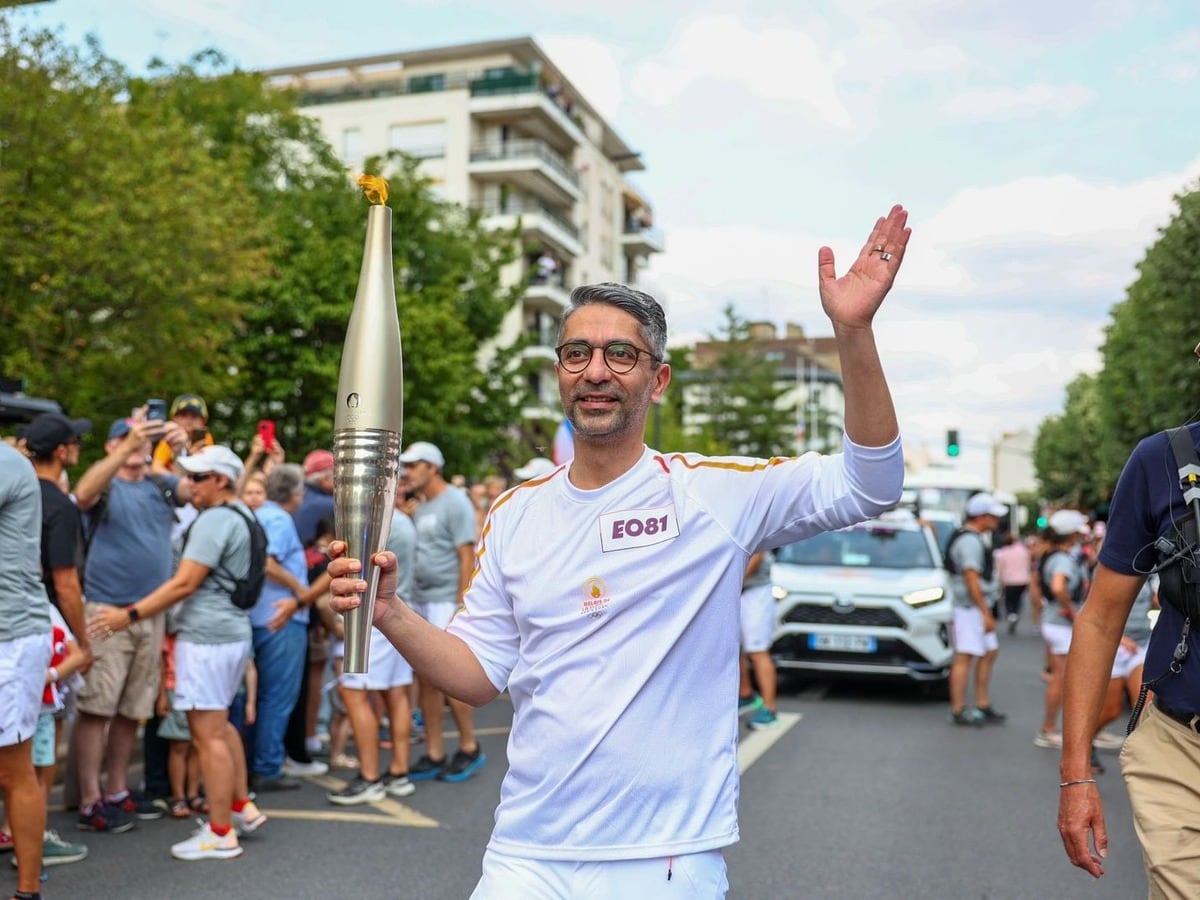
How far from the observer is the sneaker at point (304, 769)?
892 cm

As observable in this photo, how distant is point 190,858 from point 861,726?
6500 millimetres

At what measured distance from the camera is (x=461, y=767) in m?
8.75

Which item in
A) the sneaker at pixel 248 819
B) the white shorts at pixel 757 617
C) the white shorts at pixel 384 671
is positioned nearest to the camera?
the sneaker at pixel 248 819

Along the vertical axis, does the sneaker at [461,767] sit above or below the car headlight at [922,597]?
below

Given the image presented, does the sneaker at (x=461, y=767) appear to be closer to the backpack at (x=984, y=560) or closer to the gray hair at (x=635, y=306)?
the backpack at (x=984, y=560)

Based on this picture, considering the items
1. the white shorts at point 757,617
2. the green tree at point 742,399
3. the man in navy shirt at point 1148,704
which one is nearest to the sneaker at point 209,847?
the man in navy shirt at point 1148,704

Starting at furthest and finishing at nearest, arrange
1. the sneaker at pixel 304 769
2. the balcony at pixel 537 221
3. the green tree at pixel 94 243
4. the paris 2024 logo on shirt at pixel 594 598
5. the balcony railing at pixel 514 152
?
the balcony at pixel 537 221, the balcony railing at pixel 514 152, the green tree at pixel 94 243, the sneaker at pixel 304 769, the paris 2024 logo on shirt at pixel 594 598

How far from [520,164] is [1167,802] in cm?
5315

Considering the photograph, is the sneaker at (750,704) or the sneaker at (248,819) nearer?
the sneaker at (248,819)

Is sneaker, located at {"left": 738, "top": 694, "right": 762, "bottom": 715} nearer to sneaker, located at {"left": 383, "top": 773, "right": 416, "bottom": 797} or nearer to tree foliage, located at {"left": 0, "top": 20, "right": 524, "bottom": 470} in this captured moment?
sneaker, located at {"left": 383, "top": 773, "right": 416, "bottom": 797}

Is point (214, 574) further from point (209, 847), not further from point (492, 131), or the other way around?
point (492, 131)

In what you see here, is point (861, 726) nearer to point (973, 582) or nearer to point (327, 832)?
point (973, 582)

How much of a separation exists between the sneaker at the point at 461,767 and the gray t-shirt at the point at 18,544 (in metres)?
3.74

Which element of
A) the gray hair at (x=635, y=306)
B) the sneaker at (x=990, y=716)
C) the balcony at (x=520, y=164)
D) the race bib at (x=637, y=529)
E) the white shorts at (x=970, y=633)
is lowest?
the sneaker at (x=990, y=716)
